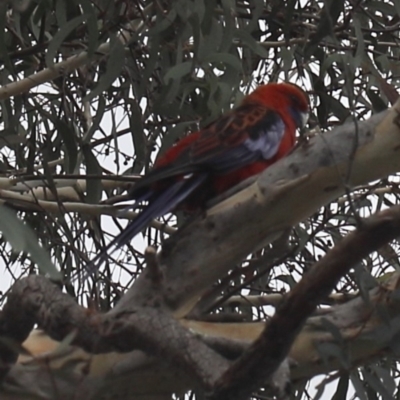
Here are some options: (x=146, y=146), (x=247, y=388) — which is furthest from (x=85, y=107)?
(x=247, y=388)

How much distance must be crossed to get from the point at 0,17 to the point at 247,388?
0.93 meters

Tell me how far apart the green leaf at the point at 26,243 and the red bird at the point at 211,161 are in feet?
1.50

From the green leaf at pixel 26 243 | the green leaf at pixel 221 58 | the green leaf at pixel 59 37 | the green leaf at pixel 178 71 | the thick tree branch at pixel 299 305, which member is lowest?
the thick tree branch at pixel 299 305

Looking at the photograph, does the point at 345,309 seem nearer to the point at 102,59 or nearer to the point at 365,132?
the point at 365,132

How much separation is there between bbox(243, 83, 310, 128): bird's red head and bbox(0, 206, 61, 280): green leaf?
105cm

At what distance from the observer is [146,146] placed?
2.02 m

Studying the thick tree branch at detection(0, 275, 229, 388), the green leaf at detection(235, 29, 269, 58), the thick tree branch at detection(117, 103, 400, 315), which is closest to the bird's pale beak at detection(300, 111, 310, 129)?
the green leaf at detection(235, 29, 269, 58)

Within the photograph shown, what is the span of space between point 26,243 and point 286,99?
1.16 metres

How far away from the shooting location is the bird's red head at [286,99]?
1988 mm

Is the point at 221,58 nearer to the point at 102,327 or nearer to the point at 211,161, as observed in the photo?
the point at 211,161

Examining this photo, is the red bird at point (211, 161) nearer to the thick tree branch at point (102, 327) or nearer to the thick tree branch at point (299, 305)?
the thick tree branch at point (102, 327)

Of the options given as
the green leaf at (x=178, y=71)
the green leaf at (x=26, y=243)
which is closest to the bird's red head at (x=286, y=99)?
the green leaf at (x=178, y=71)

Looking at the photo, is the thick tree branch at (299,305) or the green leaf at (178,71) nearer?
the thick tree branch at (299,305)

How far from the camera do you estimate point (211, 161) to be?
1644mm
